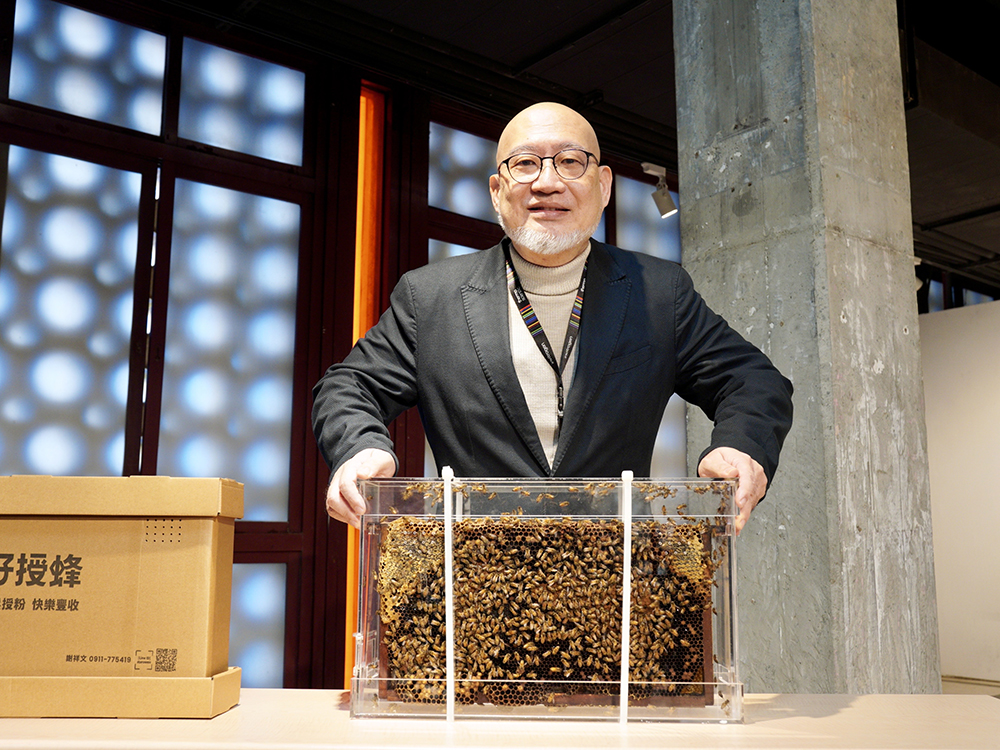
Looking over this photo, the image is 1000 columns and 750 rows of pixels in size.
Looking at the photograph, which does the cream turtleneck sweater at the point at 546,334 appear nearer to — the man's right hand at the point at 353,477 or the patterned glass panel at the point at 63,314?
the man's right hand at the point at 353,477

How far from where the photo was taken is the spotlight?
15.2ft

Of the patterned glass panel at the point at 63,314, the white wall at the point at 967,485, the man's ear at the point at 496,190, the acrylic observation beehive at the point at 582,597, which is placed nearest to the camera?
the acrylic observation beehive at the point at 582,597

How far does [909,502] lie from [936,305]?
6066 mm

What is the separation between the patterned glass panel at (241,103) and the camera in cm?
404

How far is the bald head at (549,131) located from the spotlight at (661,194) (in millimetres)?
2935

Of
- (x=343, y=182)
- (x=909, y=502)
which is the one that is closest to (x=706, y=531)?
(x=909, y=502)

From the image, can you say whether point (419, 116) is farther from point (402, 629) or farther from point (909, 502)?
point (402, 629)

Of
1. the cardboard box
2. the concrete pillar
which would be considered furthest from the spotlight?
the cardboard box

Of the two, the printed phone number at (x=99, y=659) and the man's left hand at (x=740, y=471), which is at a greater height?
the man's left hand at (x=740, y=471)

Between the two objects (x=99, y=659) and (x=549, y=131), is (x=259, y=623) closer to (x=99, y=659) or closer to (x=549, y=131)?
(x=99, y=659)

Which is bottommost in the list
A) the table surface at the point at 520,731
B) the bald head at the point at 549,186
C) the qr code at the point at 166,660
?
the table surface at the point at 520,731

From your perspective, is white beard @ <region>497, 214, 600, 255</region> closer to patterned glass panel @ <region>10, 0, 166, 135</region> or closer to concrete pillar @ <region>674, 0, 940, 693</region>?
concrete pillar @ <region>674, 0, 940, 693</region>

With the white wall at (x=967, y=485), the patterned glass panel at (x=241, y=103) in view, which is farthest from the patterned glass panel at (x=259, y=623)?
the white wall at (x=967, y=485)

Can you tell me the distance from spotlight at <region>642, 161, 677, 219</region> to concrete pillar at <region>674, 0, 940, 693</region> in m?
1.84
